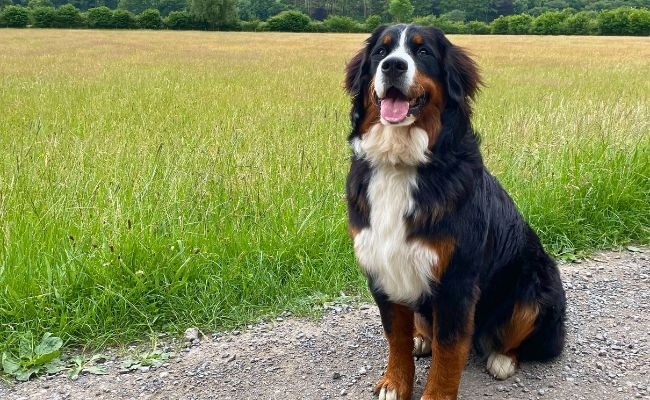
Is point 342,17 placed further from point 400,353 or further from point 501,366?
point 400,353

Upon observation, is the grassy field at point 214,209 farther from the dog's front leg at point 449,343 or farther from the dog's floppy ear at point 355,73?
the dog's front leg at point 449,343

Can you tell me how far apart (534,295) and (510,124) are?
4166mm

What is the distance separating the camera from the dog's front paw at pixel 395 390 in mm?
2748

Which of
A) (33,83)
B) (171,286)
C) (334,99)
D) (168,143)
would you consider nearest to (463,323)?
(171,286)

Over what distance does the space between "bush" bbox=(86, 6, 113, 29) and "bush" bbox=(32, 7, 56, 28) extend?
10.2ft

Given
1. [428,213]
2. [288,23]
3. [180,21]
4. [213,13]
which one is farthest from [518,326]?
[213,13]

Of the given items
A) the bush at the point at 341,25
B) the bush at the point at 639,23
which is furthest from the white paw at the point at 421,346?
the bush at the point at 341,25

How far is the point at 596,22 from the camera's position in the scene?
2072 inches

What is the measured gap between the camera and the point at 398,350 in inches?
109

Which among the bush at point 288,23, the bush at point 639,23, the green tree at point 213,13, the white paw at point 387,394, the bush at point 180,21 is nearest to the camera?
the white paw at point 387,394

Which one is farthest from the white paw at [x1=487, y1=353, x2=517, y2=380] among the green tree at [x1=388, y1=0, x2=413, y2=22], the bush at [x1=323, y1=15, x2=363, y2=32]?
the green tree at [x1=388, y1=0, x2=413, y2=22]

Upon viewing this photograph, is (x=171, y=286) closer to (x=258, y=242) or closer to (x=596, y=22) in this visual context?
(x=258, y=242)

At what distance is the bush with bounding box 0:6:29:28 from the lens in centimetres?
5269

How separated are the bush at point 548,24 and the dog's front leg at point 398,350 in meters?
56.4
